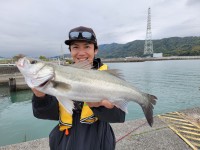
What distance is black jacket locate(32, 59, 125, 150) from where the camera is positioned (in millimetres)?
2865

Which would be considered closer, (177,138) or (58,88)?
(58,88)

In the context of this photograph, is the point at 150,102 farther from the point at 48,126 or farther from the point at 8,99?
the point at 8,99

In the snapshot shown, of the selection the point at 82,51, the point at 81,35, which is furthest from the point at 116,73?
the point at 81,35

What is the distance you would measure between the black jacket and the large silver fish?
0.70 feet

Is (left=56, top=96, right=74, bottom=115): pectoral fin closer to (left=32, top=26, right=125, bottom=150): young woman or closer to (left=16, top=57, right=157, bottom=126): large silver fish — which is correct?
(left=16, top=57, right=157, bottom=126): large silver fish

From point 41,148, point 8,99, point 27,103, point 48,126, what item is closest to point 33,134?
point 48,126

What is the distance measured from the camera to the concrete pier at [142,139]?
555 cm

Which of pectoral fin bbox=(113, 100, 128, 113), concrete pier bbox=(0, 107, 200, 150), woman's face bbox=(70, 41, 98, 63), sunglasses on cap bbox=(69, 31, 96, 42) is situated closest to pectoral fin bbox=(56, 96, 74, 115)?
pectoral fin bbox=(113, 100, 128, 113)

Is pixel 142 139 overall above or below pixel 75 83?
below

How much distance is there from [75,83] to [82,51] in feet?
A: 2.68

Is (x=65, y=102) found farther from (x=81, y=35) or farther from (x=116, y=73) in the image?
(x=81, y=35)

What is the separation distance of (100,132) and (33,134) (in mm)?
9734

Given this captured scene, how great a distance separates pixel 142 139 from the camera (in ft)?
19.6

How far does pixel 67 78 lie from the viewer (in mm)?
2613
